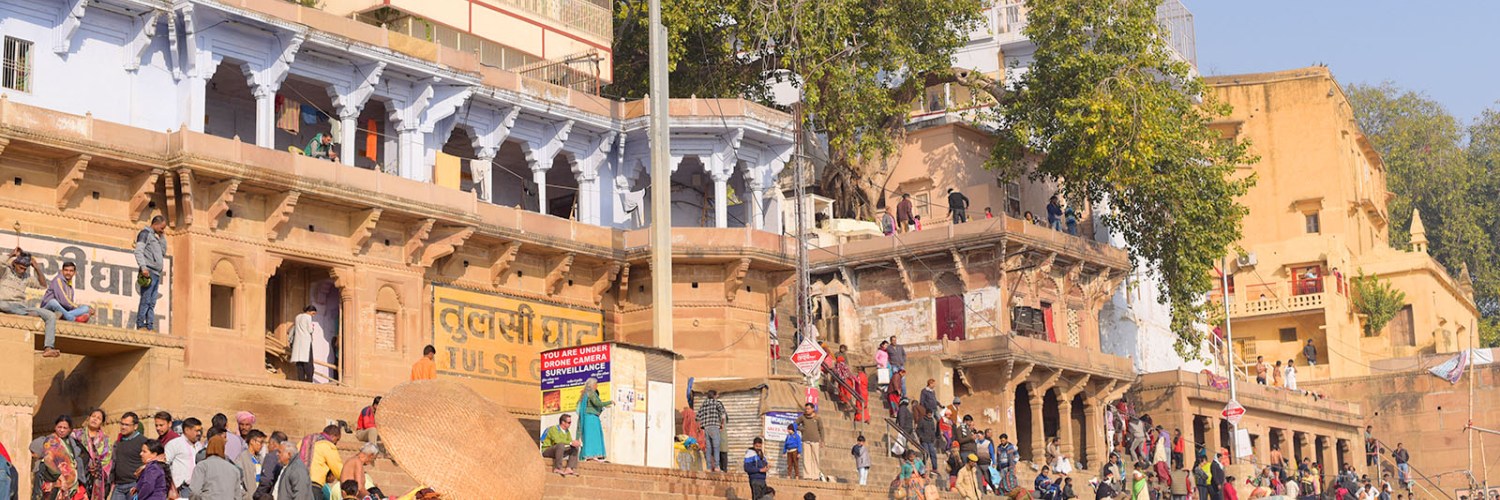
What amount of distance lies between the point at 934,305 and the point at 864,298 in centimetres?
156

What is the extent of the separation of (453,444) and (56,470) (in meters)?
11.3

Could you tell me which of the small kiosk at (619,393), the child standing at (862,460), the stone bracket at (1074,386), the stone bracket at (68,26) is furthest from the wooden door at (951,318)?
the stone bracket at (68,26)

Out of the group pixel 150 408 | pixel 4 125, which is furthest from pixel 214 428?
pixel 4 125

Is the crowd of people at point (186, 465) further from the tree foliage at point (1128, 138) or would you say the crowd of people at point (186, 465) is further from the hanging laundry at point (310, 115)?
the tree foliage at point (1128, 138)

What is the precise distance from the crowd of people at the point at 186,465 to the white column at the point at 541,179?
14.4 metres

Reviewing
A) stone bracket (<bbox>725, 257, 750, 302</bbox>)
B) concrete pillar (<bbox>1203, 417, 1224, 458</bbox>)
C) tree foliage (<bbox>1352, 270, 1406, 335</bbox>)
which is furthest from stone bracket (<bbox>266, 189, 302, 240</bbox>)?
tree foliage (<bbox>1352, 270, 1406, 335</bbox>)

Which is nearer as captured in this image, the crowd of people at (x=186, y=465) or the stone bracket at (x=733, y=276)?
the crowd of people at (x=186, y=465)

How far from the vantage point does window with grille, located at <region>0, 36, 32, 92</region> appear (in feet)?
80.4

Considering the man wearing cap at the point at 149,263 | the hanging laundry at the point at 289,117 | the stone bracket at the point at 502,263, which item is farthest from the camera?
the stone bracket at the point at 502,263

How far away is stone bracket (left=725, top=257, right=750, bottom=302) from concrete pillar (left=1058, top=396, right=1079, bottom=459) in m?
8.90

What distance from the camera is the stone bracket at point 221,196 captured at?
25094mm

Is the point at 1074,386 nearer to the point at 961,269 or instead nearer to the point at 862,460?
the point at 961,269

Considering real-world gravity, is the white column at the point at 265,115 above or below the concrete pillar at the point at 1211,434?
above

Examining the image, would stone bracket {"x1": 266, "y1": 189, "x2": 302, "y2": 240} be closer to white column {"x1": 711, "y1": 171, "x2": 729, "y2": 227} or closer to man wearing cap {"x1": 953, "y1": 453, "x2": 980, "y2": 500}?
white column {"x1": 711, "y1": 171, "x2": 729, "y2": 227}
